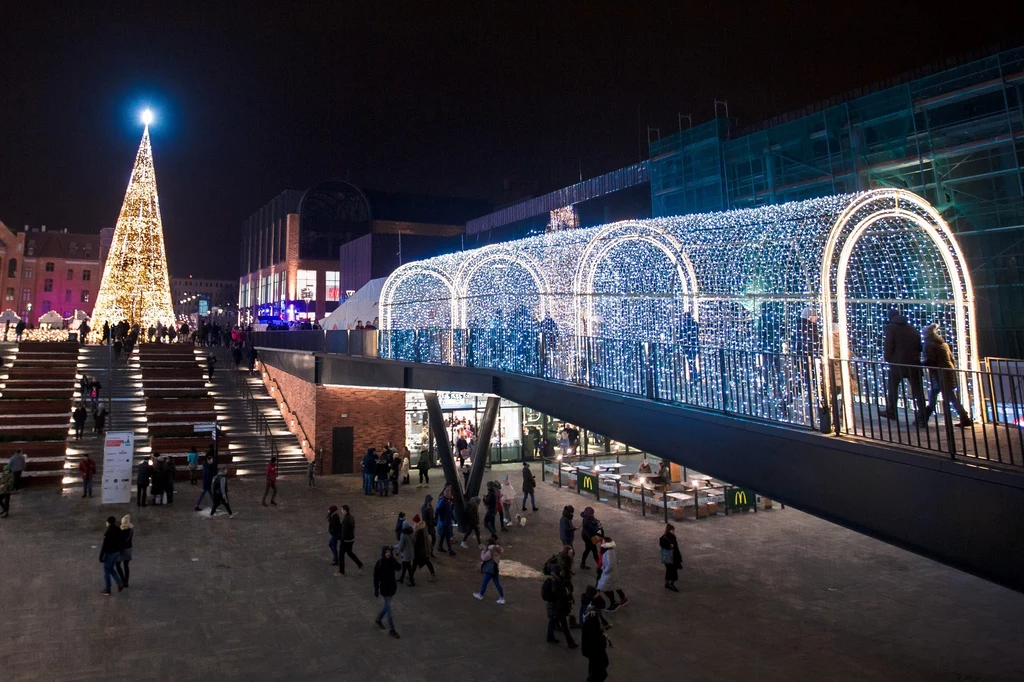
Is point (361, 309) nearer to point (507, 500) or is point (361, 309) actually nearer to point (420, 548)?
point (507, 500)

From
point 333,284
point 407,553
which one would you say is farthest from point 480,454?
point 333,284

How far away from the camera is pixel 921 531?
15.9ft

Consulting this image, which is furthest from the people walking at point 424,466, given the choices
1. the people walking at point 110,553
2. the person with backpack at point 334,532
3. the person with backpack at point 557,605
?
the person with backpack at point 557,605

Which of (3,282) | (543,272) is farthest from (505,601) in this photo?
(3,282)

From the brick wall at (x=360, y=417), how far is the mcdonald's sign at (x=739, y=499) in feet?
40.0

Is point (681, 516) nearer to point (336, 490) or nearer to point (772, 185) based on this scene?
point (336, 490)

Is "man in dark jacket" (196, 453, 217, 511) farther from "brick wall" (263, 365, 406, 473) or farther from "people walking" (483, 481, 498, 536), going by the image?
"people walking" (483, 481, 498, 536)

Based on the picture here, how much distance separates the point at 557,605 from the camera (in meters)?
8.18

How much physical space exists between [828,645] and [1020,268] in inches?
531

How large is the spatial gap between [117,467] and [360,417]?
320 inches

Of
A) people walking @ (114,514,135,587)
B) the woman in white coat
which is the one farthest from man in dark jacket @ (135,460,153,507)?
the woman in white coat

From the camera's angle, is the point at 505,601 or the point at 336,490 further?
the point at 336,490

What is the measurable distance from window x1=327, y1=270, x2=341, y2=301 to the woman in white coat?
47878 millimetres

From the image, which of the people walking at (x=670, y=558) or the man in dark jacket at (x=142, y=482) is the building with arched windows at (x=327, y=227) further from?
the people walking at (x=670, y=558)
